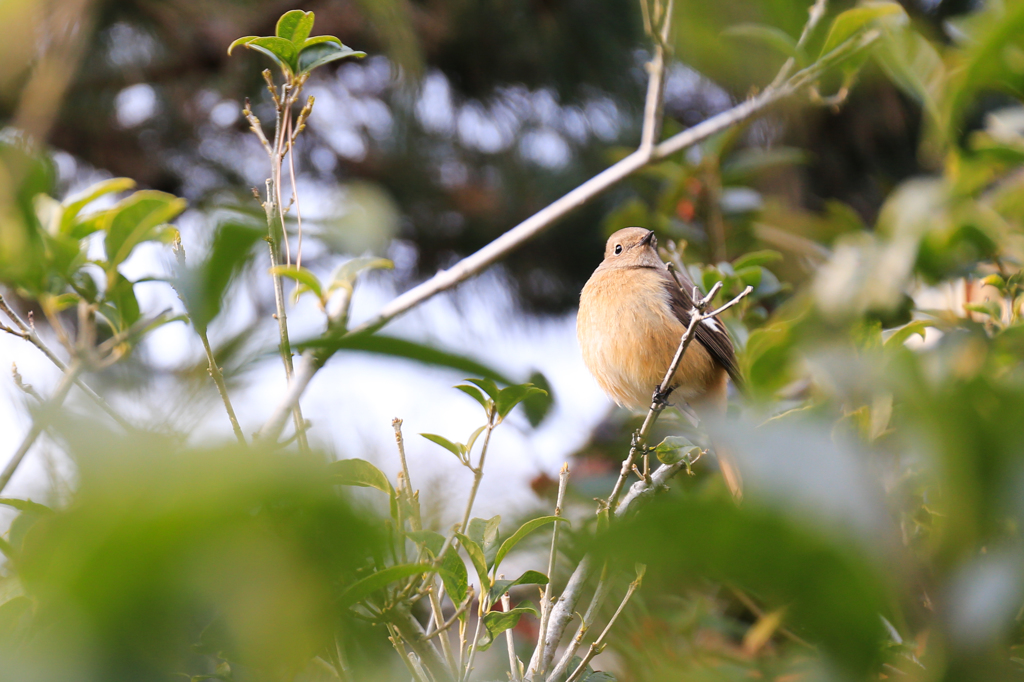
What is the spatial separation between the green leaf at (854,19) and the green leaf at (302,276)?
1033mm

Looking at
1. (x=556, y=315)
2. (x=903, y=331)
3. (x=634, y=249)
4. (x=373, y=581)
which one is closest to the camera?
(x=373, y=581)

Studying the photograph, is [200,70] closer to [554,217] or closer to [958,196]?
[554,217]

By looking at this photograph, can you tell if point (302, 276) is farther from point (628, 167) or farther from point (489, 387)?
point (628, 167)

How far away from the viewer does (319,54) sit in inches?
34.9

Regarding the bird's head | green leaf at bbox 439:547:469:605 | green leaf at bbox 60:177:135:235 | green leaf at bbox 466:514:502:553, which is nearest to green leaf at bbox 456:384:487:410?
green leaf at bbox 466:514:502:553

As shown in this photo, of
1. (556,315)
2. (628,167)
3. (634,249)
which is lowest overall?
(556,315)

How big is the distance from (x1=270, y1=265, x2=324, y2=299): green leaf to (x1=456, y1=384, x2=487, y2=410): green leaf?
20 centimetres

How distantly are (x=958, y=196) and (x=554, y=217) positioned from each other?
76 cm

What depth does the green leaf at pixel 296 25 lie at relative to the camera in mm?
825

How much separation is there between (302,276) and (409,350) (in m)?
0.51

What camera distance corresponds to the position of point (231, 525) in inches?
8.5

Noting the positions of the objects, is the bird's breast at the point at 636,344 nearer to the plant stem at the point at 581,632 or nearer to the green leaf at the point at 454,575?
the plant stem at the point at 581,632

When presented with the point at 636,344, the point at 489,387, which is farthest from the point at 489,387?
the point at 636,344

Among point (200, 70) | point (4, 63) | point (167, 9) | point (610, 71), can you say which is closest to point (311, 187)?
point (200, 70)
